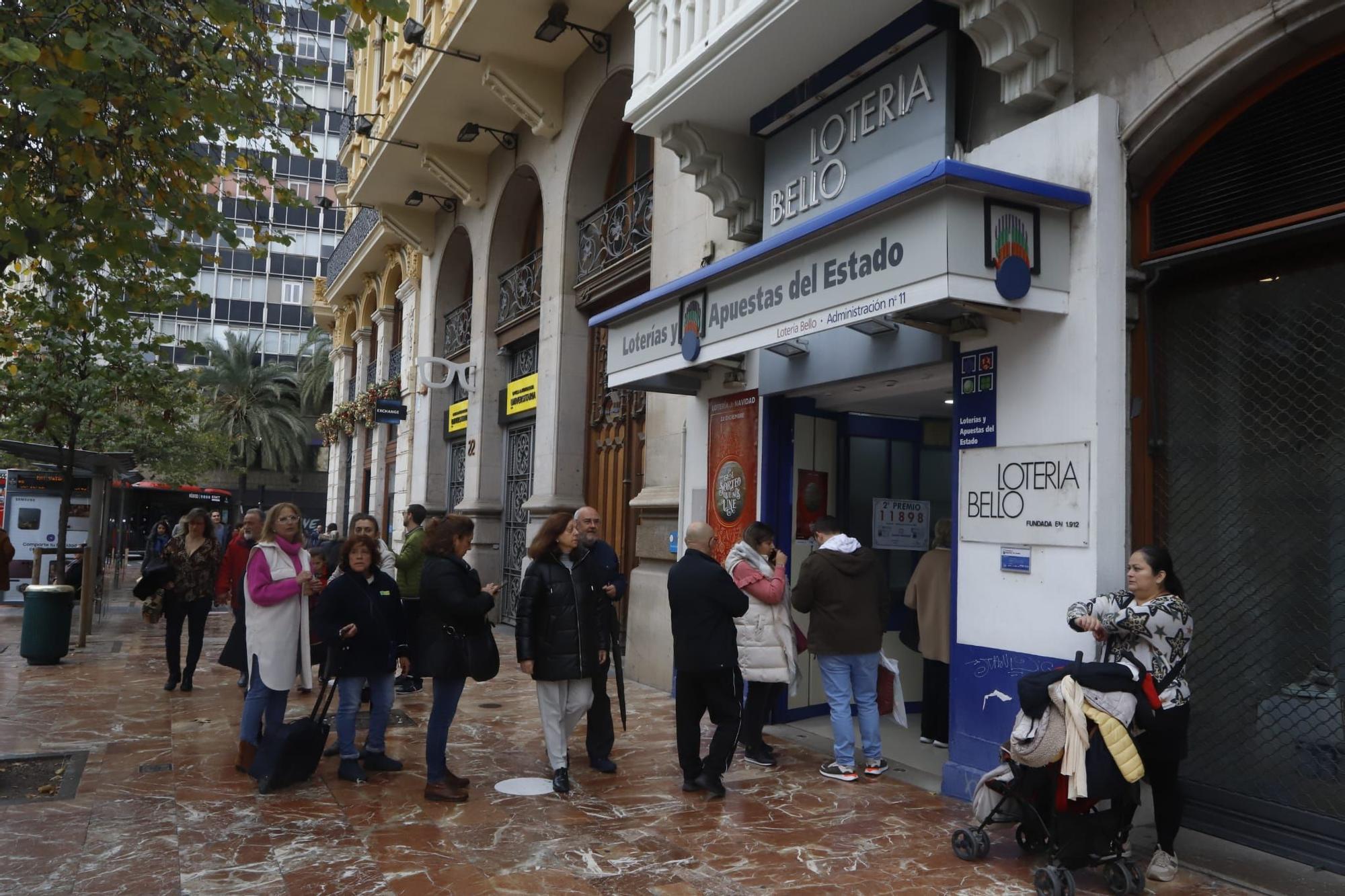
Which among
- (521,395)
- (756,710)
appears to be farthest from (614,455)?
(756,710)

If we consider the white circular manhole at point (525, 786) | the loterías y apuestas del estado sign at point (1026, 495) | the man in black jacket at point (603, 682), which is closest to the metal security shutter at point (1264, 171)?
the loterías y apuestas del estado sign at point (1026, 495)

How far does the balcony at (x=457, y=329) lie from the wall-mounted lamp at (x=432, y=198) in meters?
1.76

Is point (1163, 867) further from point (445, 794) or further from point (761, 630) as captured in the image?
point (445, 794)

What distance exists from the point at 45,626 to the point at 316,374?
30.4m

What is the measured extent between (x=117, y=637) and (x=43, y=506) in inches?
244

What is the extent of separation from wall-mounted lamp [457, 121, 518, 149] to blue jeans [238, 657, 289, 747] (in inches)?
419

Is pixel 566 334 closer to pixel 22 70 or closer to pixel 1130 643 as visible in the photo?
pixel 22 70

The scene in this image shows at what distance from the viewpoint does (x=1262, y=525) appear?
5.46 m

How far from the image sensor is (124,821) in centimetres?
561

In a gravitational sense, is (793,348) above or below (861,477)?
above

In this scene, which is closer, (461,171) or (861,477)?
(861,477)

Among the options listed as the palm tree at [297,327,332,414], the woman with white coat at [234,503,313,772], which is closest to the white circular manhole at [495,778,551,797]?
the woman with white coat at [234,503,313,772]

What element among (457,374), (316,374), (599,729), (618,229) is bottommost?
(599,729)

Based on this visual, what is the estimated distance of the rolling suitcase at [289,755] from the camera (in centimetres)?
625
